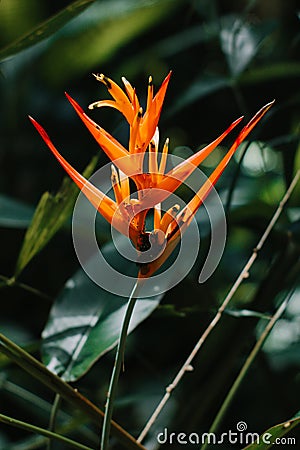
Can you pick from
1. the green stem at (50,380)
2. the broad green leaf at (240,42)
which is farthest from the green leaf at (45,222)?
the broad green leaf at (240,42)

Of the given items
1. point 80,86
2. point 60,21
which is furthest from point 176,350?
point 60,21

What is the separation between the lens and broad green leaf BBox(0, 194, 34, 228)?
62 cm

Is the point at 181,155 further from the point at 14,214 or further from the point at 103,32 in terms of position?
the point at 103,32

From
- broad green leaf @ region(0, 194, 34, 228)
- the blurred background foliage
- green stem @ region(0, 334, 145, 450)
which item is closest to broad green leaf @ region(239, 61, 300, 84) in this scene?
the blurred background foliage

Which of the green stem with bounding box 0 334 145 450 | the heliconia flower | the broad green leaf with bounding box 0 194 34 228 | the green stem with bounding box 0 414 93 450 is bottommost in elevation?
the green stem with bounding box 0 414 93 450

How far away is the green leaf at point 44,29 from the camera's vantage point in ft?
1.32

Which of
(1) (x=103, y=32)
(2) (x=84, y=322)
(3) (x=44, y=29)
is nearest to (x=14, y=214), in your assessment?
(2) (x=84, y=322)

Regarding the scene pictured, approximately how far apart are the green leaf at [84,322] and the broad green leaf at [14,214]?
0.25 feet

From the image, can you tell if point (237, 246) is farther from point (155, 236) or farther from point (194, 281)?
point (155, 236)

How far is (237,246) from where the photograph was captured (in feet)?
3.18

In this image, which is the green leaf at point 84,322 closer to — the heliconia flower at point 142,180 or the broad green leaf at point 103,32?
the heliconia flower at point 142,180

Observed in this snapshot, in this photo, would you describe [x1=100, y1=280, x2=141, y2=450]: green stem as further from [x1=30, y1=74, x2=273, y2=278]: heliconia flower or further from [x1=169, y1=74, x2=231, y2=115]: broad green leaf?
[x1=169, y1=74, x2=231, y2=115]: broad green leaf

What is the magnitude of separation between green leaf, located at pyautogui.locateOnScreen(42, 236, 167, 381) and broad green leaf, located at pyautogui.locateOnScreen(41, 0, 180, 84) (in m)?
0.49

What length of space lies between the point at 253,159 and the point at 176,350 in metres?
0.26
